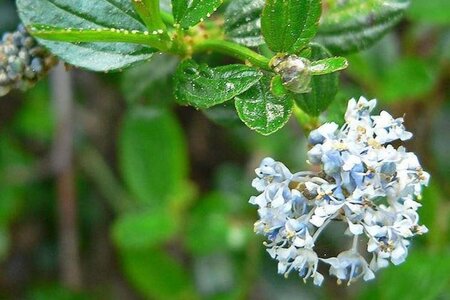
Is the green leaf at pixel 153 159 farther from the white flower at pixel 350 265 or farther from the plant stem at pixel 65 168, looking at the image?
the white flower at pixel 350 265

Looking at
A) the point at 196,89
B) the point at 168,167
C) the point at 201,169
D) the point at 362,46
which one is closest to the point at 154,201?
the point at 168,167

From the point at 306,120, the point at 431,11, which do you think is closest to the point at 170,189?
the point at 431,11

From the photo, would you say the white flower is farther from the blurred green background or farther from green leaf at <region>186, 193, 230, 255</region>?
green leaf at <region>186, 193, 230, 255</region>

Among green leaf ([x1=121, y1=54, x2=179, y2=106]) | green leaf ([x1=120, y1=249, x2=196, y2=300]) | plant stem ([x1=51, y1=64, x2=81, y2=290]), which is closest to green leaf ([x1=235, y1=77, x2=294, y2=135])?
green leaf ([x1=121, y1=54, x2=179, y2=106])

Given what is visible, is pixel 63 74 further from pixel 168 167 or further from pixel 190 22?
pixel 190 22

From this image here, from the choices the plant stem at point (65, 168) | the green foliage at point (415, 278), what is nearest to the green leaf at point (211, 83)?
the green foliage at point (415, 278)

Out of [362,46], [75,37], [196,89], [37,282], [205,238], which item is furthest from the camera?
[37,282]
